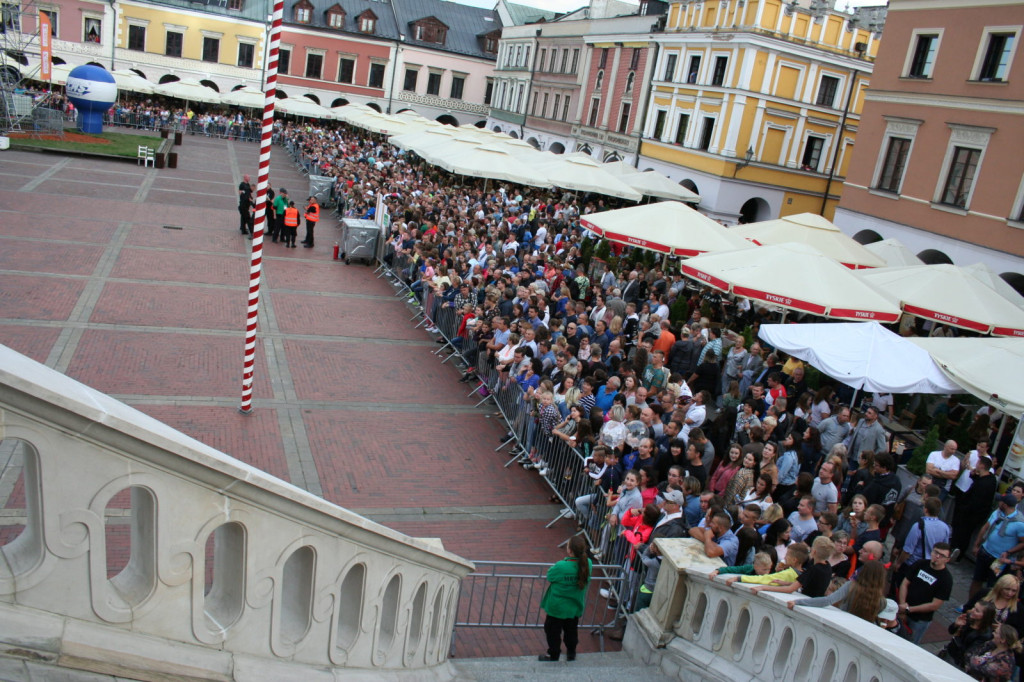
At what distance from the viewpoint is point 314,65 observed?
6725 cm

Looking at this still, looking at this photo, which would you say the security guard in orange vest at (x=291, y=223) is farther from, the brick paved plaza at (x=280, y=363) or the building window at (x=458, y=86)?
the building window at (x=458, y=86)

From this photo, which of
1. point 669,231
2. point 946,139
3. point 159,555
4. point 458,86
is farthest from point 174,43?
point 159,555

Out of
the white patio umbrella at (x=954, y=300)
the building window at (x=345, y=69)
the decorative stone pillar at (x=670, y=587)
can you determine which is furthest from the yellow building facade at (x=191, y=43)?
the decorative stone pillar at (x=670, y=587)

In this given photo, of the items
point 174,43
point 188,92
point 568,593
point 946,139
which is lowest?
point 568,593

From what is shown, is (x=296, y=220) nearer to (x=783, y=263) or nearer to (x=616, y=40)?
(x=783, y=263)

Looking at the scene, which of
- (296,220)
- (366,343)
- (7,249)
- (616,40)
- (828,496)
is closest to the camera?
(828,496)

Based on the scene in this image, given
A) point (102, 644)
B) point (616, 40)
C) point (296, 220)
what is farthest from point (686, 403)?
point (616, 40)

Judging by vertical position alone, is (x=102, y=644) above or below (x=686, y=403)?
above

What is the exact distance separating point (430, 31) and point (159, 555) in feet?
240

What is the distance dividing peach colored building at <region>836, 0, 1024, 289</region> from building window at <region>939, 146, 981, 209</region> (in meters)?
0.03

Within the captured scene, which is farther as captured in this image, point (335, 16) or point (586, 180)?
point (335, 16)

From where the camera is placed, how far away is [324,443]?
1115 centimetres

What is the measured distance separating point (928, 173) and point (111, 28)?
193 ft

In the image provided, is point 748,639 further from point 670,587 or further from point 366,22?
point 366,22
